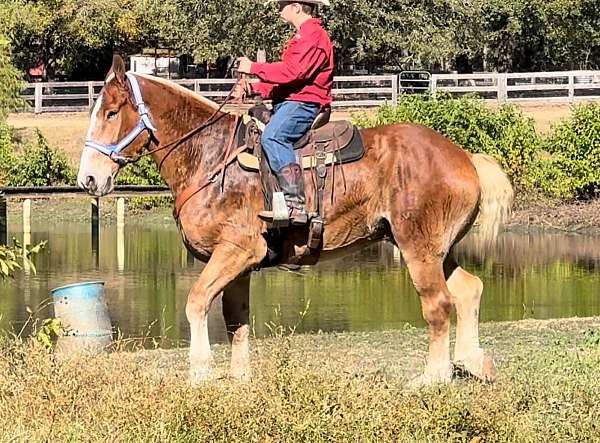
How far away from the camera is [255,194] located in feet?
30.9

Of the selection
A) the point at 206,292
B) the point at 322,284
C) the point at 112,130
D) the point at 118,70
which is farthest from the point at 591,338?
the point at 322,284

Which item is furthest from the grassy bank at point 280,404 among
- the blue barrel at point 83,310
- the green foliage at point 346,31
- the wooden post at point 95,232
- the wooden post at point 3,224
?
the green foliage at point 346,31

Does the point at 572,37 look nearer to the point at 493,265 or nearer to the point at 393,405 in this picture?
the point at 493,265

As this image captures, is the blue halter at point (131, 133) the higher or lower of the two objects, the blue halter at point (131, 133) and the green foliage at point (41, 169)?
the higher

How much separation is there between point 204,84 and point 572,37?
2181cm

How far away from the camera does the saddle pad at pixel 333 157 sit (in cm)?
939

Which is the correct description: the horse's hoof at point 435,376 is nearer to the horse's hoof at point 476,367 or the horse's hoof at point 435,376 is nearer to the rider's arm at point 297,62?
the horse's hoof at point 476,367

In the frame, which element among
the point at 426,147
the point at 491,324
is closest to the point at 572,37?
the point at 491,324

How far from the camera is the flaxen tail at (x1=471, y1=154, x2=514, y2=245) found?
32.7 feet

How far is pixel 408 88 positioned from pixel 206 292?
1478 inches

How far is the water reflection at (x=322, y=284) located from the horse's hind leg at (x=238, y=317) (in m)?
3.28

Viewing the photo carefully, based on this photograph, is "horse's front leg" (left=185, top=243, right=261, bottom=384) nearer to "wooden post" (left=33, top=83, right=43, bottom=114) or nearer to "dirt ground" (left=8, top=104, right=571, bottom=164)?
"dirt ground" (left=8, top=104, right=571, bottom=164)

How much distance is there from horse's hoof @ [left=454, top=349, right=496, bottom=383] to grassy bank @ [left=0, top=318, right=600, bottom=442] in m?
1.03

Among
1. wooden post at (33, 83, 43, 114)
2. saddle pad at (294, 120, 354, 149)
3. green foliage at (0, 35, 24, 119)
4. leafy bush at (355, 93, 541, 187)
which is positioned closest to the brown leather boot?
saddle pad at (294, 120, 354, 149)
